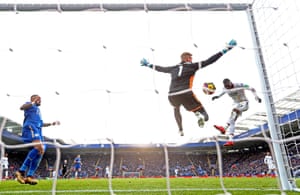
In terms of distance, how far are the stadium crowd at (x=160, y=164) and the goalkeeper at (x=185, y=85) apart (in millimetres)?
20021

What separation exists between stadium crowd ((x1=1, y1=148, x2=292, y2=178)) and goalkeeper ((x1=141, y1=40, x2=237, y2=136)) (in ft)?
65.7

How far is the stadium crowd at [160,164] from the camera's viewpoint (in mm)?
23969

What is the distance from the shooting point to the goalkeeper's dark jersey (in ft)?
14.4

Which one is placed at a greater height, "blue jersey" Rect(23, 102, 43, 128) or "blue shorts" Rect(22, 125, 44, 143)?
"blue jersey" Rect(23, 102, 43, 128)

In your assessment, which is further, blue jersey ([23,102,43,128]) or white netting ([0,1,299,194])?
white netting ([0,1,299,194])

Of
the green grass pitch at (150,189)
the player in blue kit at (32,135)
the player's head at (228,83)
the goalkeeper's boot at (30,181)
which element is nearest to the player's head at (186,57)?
the player's head at (228,83)

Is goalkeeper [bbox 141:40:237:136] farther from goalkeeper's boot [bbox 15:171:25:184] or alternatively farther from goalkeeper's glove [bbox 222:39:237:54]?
goalkeeper's boot [bbox 15:171:25:184]

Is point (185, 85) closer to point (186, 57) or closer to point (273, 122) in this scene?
point (186, 57)

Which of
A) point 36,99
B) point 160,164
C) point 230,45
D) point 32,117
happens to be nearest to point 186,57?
point 230,45

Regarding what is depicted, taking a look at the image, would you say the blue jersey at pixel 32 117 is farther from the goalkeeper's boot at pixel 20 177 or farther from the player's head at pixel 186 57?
the player's head at pixel 186 57

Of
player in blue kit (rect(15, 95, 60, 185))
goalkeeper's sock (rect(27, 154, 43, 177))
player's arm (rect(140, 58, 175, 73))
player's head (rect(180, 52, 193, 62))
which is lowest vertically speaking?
goalkeeper's sock (rect(27, 154, 43, 177))

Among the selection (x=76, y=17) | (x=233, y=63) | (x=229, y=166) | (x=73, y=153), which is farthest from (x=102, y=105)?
(x=229, y=166)

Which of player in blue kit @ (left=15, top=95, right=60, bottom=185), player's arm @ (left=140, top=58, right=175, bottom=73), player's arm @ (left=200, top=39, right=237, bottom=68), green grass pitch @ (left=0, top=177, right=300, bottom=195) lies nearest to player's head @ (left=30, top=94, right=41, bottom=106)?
player in blue kit @ (left=15, top=95, right=60, bottom=185)

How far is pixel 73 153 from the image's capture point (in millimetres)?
23266
